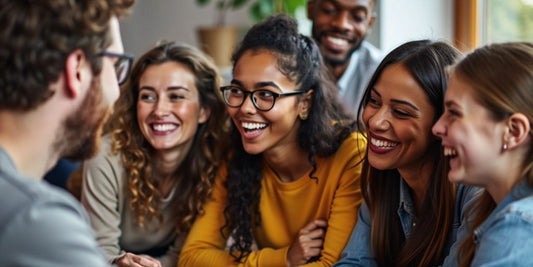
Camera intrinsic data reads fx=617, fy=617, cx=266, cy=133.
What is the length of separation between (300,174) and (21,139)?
1071mm

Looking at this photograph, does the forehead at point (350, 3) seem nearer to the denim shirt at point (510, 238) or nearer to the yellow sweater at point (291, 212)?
the yellow sweater at point (291, 212)

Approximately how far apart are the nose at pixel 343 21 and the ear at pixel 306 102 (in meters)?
0.87

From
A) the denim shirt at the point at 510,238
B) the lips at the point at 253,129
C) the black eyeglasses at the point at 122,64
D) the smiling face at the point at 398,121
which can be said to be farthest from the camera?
the lips at the point at 253,129

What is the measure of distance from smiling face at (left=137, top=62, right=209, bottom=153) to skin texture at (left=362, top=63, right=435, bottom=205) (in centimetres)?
73

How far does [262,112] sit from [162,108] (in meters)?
0.42

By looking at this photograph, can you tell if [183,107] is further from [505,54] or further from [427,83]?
[505,54]

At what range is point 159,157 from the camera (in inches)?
88.1

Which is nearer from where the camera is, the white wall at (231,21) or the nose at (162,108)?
the nose at (162,108)

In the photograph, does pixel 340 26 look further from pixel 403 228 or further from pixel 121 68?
pixel 121 68

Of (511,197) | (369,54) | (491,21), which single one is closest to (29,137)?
(511,197)

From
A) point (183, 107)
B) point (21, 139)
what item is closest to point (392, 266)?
point (183, 107)

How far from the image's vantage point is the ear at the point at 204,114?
7.27 feet

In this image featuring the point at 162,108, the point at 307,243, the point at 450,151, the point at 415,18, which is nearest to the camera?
the point at 450,151

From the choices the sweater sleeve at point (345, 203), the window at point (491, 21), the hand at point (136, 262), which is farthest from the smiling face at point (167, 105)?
the window at point (491, 21)
